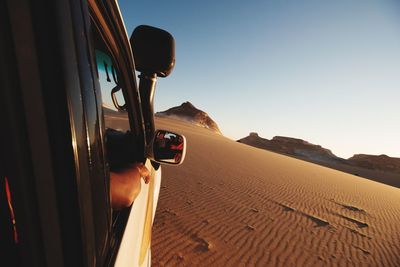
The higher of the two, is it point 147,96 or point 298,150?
point 147,96

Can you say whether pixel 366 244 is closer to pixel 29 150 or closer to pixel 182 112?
pixel 29 150

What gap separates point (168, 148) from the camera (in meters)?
1.72

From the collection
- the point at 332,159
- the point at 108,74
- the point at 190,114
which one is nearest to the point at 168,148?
the point at 108,74

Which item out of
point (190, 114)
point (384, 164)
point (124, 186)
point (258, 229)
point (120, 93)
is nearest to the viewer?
point (124, 186)

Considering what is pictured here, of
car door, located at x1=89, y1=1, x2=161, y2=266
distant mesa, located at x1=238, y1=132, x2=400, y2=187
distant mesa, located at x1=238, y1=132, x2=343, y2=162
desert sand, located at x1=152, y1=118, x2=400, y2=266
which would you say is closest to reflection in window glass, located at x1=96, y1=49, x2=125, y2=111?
car door, located at x1=89, y1=1, x2=161, y2=266

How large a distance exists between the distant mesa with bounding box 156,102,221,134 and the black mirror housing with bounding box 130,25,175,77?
6995 cm

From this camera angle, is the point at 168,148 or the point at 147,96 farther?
the point at 147,96

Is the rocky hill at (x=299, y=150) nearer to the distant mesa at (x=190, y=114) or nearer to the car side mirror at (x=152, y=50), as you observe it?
the distant mesa at (x=190, y=114)

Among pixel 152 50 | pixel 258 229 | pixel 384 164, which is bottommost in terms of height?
pixel 384 164

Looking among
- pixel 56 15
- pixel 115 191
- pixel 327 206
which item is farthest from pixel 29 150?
pixel 327 206

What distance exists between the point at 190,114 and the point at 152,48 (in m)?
75.2

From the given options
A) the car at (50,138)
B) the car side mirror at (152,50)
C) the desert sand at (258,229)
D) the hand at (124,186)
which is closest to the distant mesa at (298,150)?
the desert sand at (258,229)

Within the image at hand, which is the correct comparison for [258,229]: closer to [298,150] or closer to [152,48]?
[152,48]

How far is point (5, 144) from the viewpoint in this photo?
47 centimetres
